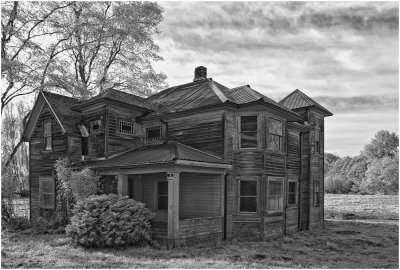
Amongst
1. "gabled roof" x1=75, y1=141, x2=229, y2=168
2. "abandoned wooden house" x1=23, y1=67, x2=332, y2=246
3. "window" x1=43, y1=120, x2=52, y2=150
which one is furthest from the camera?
"window" x1=43, y1=120, x2=52, y2=150

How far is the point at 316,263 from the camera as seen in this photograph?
12.0 metres

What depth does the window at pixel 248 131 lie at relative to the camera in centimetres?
1675

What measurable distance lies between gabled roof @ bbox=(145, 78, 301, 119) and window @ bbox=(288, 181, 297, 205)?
12.5 ft

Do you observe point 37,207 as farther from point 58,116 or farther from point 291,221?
point 291,221

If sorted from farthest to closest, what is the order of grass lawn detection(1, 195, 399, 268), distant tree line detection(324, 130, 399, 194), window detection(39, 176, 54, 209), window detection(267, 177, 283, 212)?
distant tree line detection(324, 130, 399, 194)
window detection(39, 176, 54, 209)
window detection(267, 177, 283, 212)
grass lawn detection(1, 195, 399, 268)

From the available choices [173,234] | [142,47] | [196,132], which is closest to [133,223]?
[173,234]

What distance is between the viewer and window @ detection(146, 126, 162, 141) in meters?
19.5

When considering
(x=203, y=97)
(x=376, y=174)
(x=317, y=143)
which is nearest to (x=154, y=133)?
(x=203, y=97)

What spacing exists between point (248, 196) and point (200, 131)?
144 inches

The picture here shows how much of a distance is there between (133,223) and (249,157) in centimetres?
586

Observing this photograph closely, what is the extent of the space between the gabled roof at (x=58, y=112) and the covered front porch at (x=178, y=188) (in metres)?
3.71

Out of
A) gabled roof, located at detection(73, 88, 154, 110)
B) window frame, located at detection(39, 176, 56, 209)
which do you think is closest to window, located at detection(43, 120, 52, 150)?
window frame, located at detection(39, 176, 56, 209)

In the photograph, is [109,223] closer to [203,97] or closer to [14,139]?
[203,97]

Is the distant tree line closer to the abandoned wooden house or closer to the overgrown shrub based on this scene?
the abandoned wooden house
